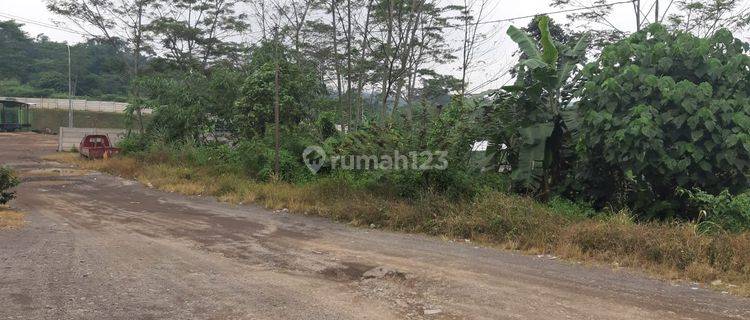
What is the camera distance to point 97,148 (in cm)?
2444

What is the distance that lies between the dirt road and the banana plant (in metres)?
2.52

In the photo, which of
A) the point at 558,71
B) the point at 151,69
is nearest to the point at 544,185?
the point at 558,71

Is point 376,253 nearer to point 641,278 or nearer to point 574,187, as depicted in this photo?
point 641,278

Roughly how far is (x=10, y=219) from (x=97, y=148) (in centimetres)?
1630

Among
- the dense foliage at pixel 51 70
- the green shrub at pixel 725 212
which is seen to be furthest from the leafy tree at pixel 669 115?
the dense foliage at pixel 51 70

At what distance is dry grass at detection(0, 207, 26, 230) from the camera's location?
884 cm

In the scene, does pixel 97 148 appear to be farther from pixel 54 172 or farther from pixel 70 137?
pixel 70 137

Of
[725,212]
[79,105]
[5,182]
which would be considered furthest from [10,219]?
[79,105]

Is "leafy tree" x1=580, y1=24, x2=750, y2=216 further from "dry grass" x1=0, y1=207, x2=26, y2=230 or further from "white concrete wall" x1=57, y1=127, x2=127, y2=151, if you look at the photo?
"white concrete wall" x1=57, y1=127, x2=127, y2=151

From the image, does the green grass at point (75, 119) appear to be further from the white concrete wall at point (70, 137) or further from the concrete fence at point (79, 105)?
the white concrete wall at point (70, 137)

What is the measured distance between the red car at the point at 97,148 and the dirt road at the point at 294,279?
53.0ft

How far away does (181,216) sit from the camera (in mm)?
10828

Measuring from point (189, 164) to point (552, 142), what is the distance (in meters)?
12.4

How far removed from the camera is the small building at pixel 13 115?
42284 mm
